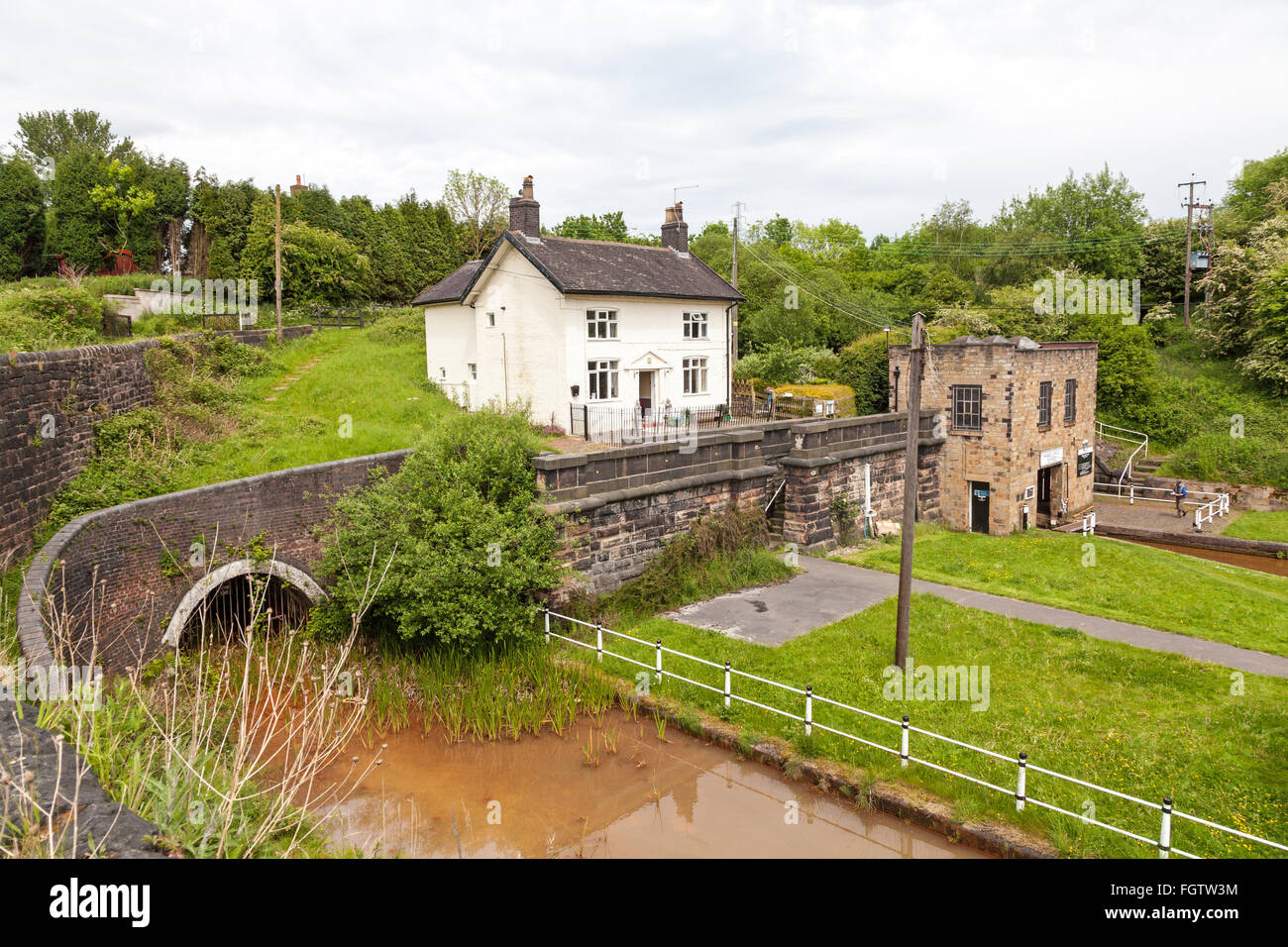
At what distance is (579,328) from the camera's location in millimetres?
25078

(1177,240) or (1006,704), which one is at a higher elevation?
(1177,240)

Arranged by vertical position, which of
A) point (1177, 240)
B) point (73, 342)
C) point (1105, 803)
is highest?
point (1177, 240)

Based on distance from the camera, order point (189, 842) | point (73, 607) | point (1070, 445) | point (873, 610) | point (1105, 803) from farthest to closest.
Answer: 1. point (1070, 445)
2. point (873, 610)
3. point (73, 607)
4. point (1105, 803)
5. point (189, 842)

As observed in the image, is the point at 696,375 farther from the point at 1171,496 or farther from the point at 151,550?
the point at 151,550

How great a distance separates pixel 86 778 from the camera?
207 inches

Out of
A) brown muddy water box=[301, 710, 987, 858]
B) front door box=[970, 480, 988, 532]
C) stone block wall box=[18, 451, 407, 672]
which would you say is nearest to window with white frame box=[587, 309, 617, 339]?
stone block wall box=[18, 451, 407, 672]

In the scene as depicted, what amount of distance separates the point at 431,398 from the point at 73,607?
17.4m

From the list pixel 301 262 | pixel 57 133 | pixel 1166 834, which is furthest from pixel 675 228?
pixel 57 133

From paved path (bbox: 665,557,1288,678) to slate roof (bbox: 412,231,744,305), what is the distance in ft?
40.0

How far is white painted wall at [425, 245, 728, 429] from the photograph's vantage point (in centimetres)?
2531

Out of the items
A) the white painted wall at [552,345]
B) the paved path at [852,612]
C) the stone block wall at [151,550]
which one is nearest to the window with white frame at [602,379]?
the white painted wall at [552,345]

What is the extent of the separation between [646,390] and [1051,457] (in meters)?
13.5

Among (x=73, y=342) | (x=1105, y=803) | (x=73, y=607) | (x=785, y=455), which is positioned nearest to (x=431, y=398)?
(x=73, y=342)

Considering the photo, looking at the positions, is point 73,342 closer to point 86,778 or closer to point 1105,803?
point 86,778
